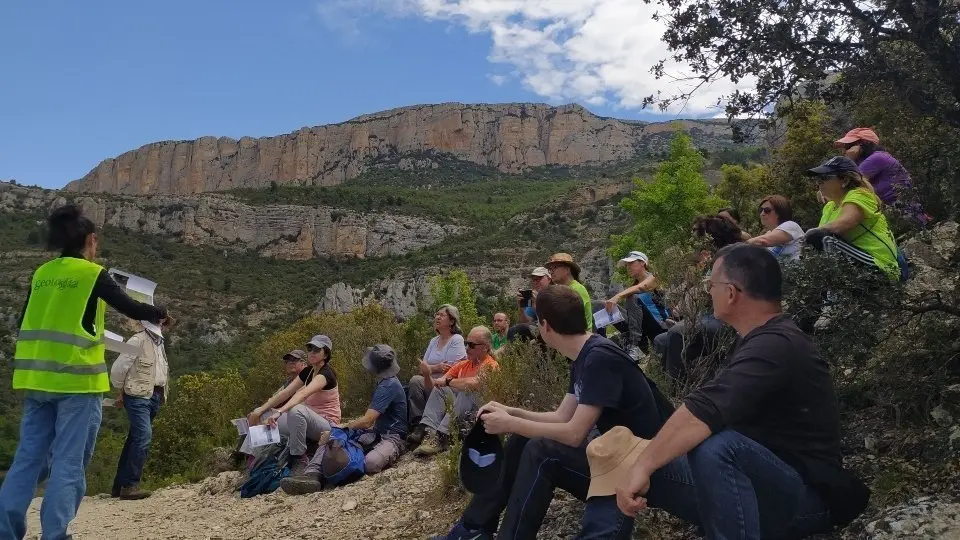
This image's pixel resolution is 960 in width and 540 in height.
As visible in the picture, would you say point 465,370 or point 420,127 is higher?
point 420,127

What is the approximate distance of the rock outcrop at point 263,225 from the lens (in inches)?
1907

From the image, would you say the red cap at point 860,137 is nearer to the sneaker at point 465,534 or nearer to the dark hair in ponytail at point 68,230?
the sneaker at point 465,534

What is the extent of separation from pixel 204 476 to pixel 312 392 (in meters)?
2.15

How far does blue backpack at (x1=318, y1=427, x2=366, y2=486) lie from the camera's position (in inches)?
189

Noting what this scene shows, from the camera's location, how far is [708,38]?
369cm

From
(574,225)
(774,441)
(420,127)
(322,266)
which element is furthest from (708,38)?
(420,127)

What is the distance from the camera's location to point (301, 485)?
471 centimetres

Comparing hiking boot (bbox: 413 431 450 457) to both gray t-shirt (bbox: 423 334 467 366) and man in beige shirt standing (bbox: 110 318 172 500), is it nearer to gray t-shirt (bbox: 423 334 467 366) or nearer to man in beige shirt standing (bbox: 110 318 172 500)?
gray t-shirt (bbox: 423 334 467 366)

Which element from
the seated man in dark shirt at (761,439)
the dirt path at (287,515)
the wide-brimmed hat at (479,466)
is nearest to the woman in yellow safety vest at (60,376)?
the dirt path at (287,515)

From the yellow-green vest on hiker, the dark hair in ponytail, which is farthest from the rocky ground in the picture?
the dark hair in ponytail

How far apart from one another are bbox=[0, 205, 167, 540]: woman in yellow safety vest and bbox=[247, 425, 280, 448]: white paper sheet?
5.53 ft

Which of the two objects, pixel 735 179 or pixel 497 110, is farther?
pixel 497 110

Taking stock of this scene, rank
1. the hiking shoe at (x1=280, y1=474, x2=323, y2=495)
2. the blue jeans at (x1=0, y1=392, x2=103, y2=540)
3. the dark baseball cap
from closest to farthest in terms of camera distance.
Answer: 1. the blue jeans at (x1=0, y1=392, x2=103, y2=540)
2. the dark baseball cap
3. the hiking shoe at (x1=280, y1=474, x2=323, y2=495)

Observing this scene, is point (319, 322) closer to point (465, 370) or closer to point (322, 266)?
point (465, 370)
